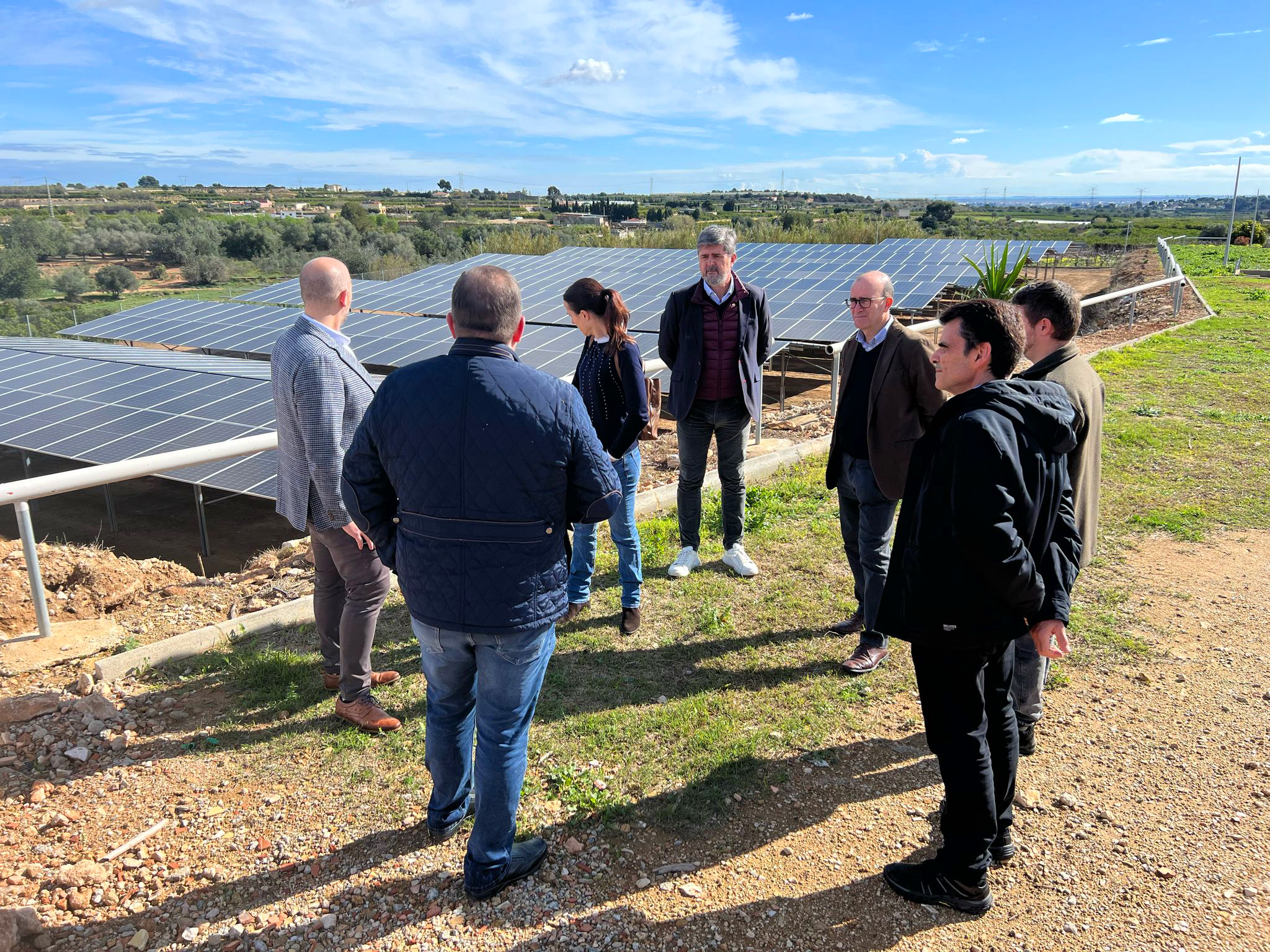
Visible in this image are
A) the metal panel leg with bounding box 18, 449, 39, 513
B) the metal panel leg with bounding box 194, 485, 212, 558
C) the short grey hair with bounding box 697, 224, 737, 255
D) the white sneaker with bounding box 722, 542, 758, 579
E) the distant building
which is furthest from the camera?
→ the distant building

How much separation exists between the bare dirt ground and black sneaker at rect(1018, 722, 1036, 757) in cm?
4

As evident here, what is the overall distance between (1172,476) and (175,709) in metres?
6.79

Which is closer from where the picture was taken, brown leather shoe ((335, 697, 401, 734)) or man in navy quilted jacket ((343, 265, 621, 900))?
man in navy quilted jacket ((343, 265, 621, 900))

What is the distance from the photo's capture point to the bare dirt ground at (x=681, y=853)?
8.09 ft

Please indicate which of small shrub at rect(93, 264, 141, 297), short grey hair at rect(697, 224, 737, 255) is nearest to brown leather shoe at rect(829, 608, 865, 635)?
short grey hair at rect(697, 224, 737, 255)

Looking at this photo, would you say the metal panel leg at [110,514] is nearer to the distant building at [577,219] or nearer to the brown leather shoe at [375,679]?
the brown leather shoe at [375,679]

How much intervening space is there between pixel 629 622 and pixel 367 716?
138 centimetres

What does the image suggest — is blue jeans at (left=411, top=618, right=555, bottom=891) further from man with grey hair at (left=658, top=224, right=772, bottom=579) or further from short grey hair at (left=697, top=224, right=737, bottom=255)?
short grey hair at (left=697, top=224, right=737, bottom=255)

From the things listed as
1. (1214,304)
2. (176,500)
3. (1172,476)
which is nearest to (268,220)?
(176,500)

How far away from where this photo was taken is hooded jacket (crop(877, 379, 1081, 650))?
228 centimetres

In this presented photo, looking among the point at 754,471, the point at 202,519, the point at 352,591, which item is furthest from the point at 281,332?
the point at 352,591

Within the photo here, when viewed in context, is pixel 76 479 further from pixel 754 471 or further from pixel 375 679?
pixel 754 471

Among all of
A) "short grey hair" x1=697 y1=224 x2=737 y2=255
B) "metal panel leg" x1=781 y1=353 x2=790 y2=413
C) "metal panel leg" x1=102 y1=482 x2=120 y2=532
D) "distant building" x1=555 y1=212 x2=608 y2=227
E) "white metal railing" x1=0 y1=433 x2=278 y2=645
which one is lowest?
"metal panel leg" x1=102 y1=482 x2=120 y2=532

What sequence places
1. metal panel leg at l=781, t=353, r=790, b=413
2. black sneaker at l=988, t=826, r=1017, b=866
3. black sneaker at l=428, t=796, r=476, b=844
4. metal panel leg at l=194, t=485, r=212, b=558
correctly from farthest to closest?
metal panel leg at l=781, t=353, r=790, b=413, metal panel leg at l=194, t=485, r=212, b=558, black sneaker at l=428, t=796, r=476, b=844, black sneaker at l=988, t=826, r=1017, b=866
